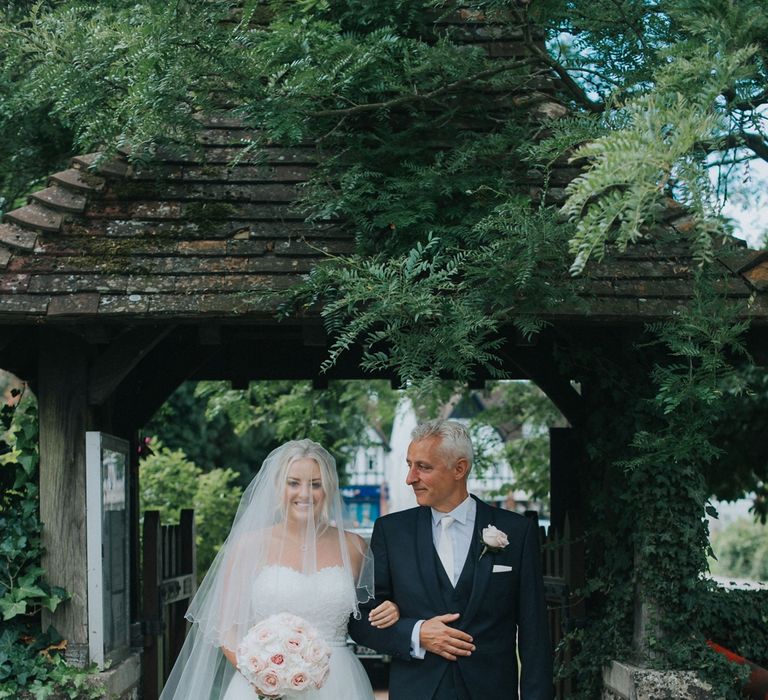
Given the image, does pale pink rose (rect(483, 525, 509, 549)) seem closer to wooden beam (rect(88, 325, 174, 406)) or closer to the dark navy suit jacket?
the dark navy suit jacket

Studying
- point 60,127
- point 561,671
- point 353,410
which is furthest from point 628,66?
point 353,410

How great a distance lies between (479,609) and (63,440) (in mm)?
2705

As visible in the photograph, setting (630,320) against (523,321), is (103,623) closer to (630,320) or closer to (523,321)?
(523,321)

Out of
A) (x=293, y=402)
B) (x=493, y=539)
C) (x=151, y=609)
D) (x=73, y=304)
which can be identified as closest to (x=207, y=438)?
(x=293, y=402)

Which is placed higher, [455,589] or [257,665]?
[455,589]

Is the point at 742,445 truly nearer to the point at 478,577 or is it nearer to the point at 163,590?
the point at 163,590

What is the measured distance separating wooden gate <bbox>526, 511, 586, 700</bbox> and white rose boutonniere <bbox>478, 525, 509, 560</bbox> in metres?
2.16

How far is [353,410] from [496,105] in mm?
8557

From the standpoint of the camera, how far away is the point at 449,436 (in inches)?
202

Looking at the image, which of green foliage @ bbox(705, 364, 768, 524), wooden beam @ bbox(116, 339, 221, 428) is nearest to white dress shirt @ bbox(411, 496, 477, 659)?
wooden beam @ bbox(116, 339, 221, 428)

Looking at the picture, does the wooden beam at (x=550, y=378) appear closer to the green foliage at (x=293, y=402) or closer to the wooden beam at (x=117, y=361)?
the wooden beam at (x=117, y=361)

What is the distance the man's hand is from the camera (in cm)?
488

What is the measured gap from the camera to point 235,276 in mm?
6086

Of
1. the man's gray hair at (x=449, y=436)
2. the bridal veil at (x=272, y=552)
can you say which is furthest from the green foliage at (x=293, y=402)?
the man's gray hair at (x=449, y=436)
